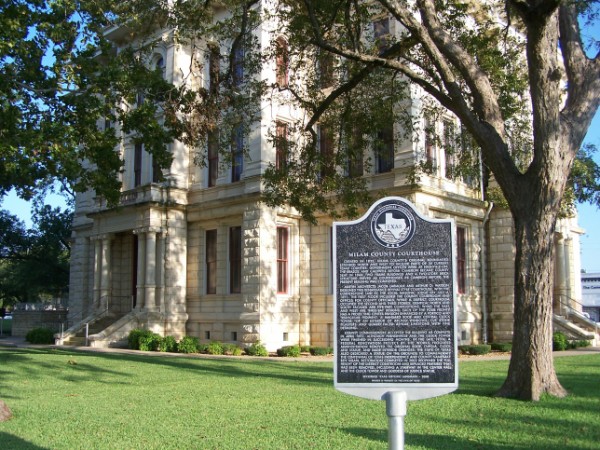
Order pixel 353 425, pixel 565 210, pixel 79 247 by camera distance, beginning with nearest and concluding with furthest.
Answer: pixel 353 425
pixel 565 210
pixel 79 247

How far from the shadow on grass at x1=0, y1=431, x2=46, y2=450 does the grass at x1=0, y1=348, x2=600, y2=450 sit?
0.01m

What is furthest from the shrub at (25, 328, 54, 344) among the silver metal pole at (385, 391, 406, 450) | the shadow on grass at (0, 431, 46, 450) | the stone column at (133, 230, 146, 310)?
the silver metal pole at (385, 391, 406, 450)

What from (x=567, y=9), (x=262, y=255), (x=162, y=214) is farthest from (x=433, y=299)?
(x=162, y=214)

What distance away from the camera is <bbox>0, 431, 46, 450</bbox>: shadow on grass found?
25.7ft

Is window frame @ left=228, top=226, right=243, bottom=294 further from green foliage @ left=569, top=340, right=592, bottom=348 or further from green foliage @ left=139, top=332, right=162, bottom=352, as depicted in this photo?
green foliage @ left=569, top=340, right=592, bottom=348

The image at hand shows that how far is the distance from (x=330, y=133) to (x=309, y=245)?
985cm

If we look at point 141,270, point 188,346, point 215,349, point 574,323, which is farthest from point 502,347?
point 141,270

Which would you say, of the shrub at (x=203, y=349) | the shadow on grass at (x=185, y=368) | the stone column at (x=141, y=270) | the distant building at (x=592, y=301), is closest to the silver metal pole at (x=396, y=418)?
the shadow on grass at (x=185, y=368)

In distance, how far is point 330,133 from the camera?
1917 centimetres

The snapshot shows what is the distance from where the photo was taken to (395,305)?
20.2 ft

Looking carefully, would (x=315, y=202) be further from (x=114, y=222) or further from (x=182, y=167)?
(x=114, y=222)

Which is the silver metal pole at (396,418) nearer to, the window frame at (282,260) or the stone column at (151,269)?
the window frame at (282,260)

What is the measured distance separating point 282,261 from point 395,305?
71.4 feet

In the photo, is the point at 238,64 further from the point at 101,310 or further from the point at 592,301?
the point at 592,301
